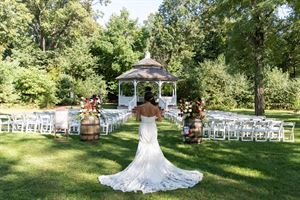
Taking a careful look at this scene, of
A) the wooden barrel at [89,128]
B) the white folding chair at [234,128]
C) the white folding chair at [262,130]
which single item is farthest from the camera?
the white folding chair at [234,128]

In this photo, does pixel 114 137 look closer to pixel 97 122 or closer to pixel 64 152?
pixel 97 122

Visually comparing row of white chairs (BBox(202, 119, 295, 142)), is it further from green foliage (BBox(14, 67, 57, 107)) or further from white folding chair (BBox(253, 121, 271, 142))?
green foliage (BBox(14, 67, 57, 107))

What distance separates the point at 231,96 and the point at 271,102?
14.1 ft

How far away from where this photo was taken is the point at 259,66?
928 inches

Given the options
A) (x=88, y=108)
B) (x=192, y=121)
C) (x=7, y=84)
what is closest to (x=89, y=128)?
(x=88, y=108)

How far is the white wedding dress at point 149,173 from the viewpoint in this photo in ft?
23.7

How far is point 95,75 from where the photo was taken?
131ft

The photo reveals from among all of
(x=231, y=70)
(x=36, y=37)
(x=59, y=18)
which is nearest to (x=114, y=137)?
(x=231, y=70)

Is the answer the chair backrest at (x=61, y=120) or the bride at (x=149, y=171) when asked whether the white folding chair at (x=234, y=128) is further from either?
the bride at (x=149, y=171)

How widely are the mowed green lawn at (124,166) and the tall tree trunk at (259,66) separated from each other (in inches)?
402

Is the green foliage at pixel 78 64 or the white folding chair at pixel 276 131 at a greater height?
the green foliage at pixel 78 64

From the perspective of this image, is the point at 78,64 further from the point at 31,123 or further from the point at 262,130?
the point at 262,130

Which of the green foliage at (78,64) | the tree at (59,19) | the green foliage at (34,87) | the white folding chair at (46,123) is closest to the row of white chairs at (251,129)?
the white folding chair at (46,123)

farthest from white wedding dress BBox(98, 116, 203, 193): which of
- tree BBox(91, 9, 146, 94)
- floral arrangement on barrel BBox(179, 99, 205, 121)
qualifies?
tree BBox(91, 9, 146, 94)
